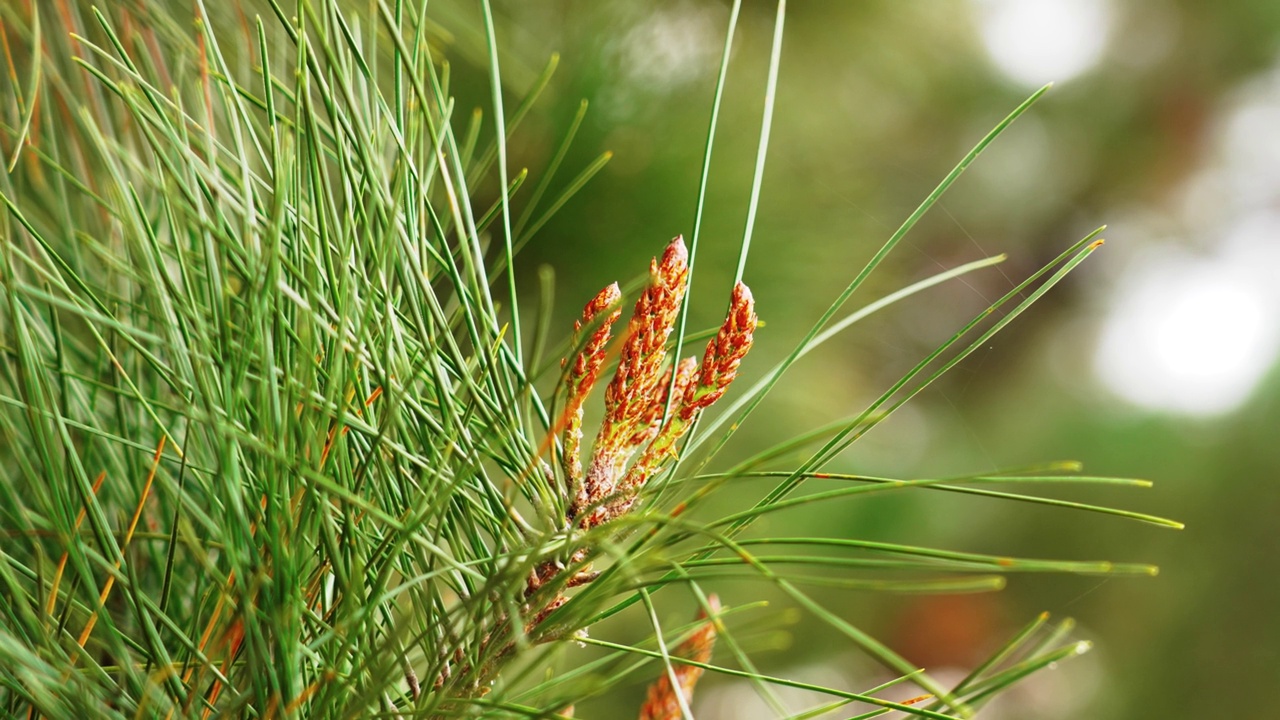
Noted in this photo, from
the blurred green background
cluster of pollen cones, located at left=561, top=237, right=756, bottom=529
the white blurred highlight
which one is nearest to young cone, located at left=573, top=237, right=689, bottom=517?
cluster of pollen cones, located at left=561, top=237, right=756, bottom=529

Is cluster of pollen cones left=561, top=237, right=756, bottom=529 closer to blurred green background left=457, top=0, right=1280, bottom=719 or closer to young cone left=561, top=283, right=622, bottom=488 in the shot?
young cone left=561, top=283, right=622, bottom=488

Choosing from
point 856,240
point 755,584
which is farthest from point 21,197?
point 755,584

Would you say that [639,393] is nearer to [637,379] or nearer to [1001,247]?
[637,379]

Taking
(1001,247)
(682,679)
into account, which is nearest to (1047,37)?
(1001,247)

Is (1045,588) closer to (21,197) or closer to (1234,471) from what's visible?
(1234,471)

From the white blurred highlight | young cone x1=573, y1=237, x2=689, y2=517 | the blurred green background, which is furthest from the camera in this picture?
the white blurred highlight

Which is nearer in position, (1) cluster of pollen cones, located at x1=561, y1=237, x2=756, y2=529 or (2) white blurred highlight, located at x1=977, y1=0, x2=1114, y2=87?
(1) cluster of pollen cones, located at x1=561, y1=237, x2=756, y2=529

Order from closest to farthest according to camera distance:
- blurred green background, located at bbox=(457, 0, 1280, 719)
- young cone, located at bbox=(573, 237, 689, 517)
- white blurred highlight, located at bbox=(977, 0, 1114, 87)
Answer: young cone, located at bbox=(573, 237, 689, 517)
blurred green background, located at bbox=(457, 0, 1280, 719)
white blurred highlight, located at bbox=(977, 0, 1114, 87)

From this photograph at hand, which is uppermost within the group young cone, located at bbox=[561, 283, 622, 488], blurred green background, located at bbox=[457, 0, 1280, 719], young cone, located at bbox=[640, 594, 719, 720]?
blurred green background, located at bbox=[457, 0, 1280, 719]

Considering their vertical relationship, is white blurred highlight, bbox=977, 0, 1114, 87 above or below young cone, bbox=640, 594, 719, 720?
above
